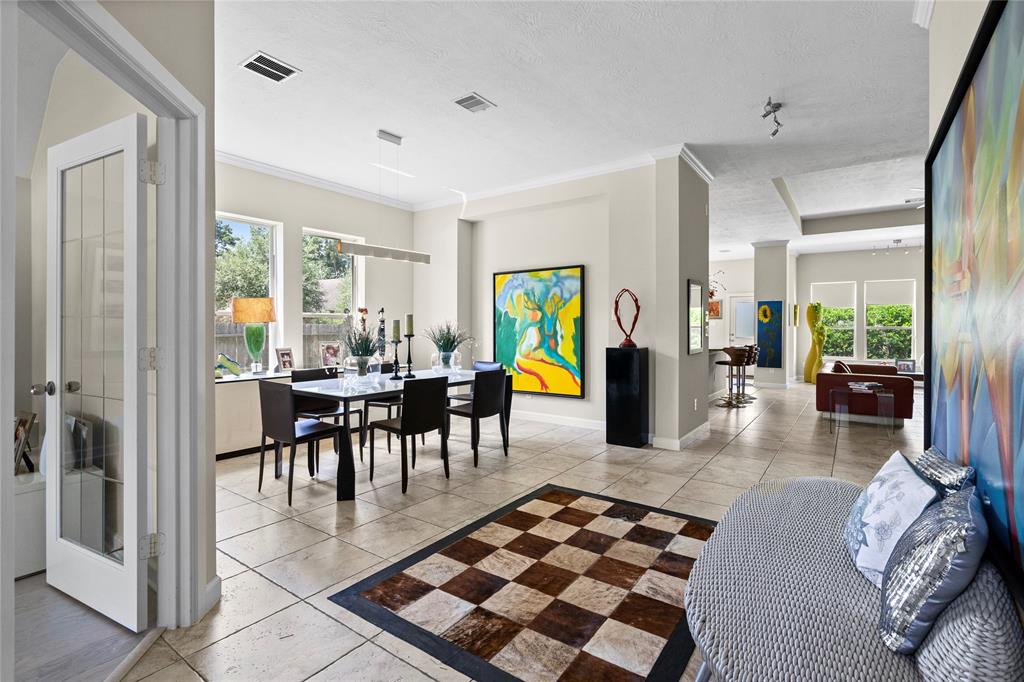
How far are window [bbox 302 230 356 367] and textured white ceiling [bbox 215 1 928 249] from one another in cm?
99

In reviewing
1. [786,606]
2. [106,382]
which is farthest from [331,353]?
[786,606]

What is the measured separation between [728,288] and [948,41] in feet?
36.4

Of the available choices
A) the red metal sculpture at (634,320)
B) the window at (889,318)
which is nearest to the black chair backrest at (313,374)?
the red metal sculpture at (634,320)

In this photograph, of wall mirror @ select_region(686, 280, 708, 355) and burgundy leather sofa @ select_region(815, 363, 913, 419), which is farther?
burgundy leather sofa @ select_region(815, 363, 913, 419)

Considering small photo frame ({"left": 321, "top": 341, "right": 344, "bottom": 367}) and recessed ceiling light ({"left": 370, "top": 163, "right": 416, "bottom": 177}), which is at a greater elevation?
recessed ceiling light ({"left": 370, "top": 163, "right": 416, "bottom": 177})

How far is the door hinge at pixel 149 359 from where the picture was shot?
6.57 feet

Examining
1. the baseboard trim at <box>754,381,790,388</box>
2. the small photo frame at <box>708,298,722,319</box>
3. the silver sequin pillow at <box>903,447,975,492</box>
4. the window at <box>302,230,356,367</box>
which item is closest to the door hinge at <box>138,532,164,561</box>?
the silver sequin pillow at <box>903,447,975,492</box>

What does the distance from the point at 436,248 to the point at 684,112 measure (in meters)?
3.78

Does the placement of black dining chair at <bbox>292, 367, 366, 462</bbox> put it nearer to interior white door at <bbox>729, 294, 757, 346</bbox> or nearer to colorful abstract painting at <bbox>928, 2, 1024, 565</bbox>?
colorful abstract painting at <bbox>928, 2, 1024, 565</bbox>

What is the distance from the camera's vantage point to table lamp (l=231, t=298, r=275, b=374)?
4.79 meters

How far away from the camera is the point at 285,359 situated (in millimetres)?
5418

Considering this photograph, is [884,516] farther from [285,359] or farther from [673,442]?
[285,359]

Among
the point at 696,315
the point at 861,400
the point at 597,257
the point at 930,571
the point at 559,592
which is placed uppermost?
the point at 597,257

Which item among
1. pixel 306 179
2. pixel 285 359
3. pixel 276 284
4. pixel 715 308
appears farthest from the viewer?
pixel 715 308
